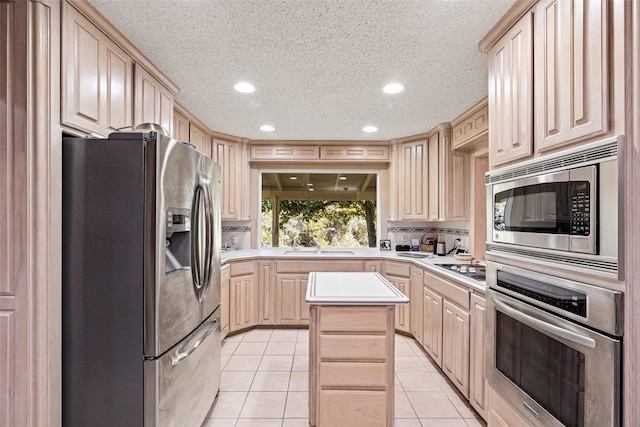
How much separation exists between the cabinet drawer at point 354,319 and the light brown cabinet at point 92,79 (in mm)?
1600

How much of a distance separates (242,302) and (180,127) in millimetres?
2011

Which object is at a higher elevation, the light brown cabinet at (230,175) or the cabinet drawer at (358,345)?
the light brown cabinet at (230,175)

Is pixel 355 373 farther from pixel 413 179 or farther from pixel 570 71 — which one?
pixel 413 179

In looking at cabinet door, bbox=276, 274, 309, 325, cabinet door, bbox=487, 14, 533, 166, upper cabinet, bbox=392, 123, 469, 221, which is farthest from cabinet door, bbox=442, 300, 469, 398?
cabinet door, bbox=276, 274, 309, 325

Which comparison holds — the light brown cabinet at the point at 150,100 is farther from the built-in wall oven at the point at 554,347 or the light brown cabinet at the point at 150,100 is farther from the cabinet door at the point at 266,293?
the built-in wall oven at the point at 554,347

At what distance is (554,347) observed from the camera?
1180 mm

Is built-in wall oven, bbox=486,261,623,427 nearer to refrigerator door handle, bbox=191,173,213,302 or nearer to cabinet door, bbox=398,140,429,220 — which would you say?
refrigerator door handle, bbox=191,173,213,302

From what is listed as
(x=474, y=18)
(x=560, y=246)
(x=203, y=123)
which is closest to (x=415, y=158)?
(x=474, y=18)

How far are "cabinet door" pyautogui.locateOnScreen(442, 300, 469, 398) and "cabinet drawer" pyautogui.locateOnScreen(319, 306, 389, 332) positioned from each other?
2.51 feet

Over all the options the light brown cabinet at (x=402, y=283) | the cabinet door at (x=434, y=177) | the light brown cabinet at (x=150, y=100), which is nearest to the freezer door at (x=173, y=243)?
the light brown cabinet at (x=150, y=100)

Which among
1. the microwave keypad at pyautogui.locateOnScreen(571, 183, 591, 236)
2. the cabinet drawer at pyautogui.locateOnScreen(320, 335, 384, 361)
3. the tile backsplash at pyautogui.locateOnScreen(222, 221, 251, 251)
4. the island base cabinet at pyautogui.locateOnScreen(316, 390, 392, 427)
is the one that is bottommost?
the island base cabinet at pyautogui.locateOnScreen(316, 390, 392, 427)

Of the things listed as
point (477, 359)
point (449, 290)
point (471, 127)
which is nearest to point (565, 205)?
point (477, 359)

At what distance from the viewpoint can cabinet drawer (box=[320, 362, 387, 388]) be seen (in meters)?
1.74

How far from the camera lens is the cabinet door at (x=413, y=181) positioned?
3709 mm
